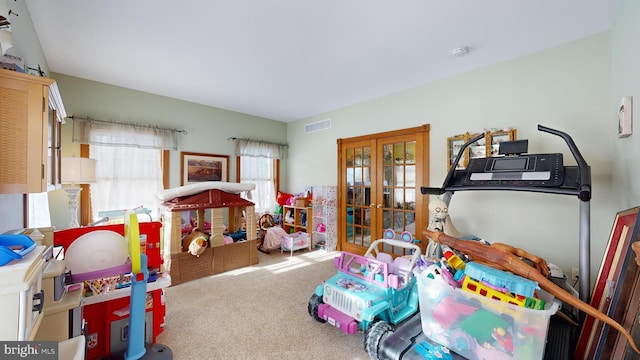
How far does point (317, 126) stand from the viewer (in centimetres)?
486

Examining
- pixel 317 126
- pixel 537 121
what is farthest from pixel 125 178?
pixel 537 121

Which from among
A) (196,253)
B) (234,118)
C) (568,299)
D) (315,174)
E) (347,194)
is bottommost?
(196,253)

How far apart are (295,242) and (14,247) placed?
11.2ft

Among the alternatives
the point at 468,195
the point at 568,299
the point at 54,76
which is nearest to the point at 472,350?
the point at 568,299

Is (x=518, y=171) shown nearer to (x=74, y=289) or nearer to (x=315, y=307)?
(x=315, y=307)

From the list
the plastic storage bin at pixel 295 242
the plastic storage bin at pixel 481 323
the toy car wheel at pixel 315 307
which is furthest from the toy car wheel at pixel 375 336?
the plastic storage bin at pixel 295 242

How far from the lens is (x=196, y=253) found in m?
3.12

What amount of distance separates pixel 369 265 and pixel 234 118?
12.3 feet

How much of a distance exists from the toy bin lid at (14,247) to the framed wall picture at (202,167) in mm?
3275

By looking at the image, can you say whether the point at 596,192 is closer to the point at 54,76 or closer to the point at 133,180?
the point at 133,180

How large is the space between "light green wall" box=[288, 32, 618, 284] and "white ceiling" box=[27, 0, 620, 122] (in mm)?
190

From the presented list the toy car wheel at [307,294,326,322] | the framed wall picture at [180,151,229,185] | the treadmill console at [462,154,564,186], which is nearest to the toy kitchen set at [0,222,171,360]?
the toy car wheel at [307,294,326,322]

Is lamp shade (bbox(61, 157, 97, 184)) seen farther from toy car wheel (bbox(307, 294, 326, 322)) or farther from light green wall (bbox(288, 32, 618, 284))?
light green wall (bbox(288, 32, 618, 284))

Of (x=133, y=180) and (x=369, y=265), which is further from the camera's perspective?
(x=133, y=180)
